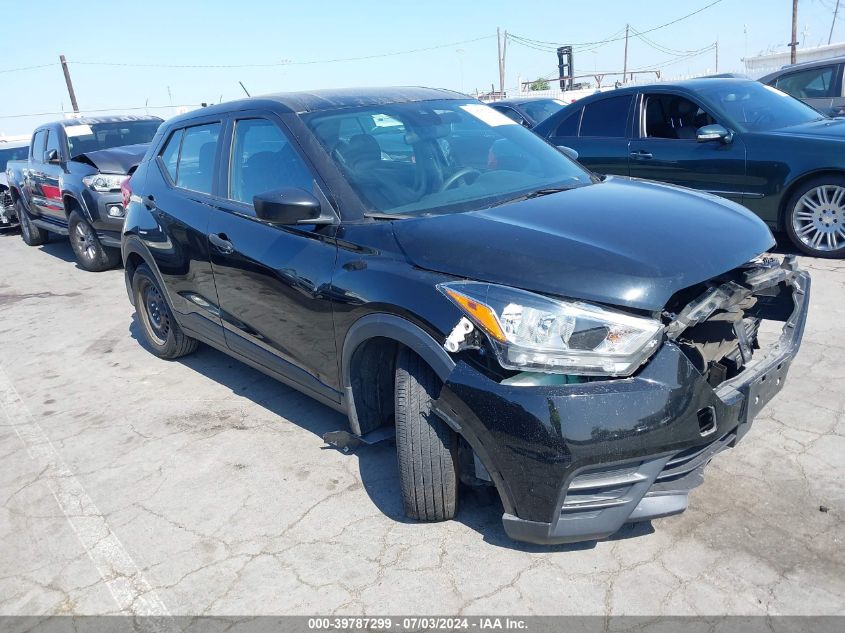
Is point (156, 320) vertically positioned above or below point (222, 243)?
below

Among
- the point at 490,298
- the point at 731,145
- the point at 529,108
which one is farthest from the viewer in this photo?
the point at 529,108

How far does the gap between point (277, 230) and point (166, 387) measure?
2018 millimetres

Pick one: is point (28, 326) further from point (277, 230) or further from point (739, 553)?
point (739, 553)

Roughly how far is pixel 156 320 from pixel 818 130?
5849 mm

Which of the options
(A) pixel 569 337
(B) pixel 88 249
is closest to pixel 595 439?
(A) pixel 569 337

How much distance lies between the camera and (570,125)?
7.76 metres

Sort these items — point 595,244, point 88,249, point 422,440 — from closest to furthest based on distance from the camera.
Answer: point 595,244 → point 422,440 → point 88,249

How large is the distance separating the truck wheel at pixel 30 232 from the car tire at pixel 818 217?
1081cm

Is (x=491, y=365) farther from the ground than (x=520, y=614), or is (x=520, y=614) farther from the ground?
(x=491, y=365)

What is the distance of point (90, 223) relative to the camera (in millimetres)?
8664

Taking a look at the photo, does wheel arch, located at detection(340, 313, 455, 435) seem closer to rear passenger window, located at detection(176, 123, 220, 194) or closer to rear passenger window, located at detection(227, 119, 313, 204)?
rear passenger window, located at detection(227, 119, 313, 204)

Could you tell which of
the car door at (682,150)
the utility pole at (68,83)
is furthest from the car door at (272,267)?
the utility pole at (68,83)

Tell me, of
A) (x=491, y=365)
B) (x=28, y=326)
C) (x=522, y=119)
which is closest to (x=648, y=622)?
(x=491, y=365)

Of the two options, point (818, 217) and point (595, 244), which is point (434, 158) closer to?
point (595, 244)
